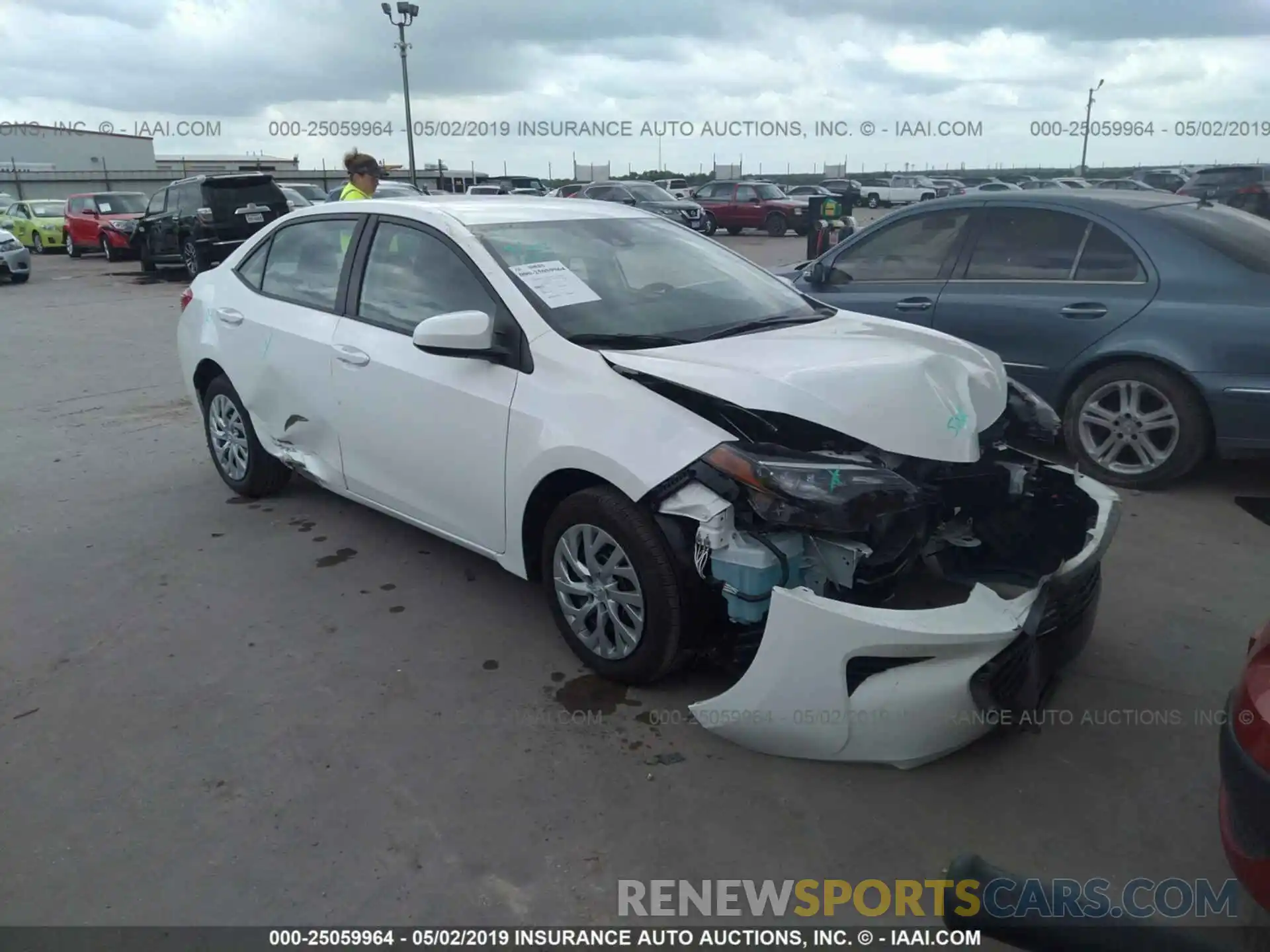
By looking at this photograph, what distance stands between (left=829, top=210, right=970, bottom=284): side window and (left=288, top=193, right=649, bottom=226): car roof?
222 cm

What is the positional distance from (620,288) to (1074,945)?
109 inches

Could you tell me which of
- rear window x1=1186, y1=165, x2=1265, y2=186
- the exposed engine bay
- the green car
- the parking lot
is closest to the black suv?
the green car

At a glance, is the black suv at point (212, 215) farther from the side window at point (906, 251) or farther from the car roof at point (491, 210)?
the car roof at point (491, 210)

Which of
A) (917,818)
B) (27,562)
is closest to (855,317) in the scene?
(917,818)

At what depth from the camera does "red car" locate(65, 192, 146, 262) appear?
21484mm

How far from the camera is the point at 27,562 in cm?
461

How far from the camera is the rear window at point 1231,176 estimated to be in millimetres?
17969

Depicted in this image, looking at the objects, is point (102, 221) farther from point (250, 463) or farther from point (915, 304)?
point (915, 304)

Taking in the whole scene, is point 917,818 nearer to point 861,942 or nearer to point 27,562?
point 861,942

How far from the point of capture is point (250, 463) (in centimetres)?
514

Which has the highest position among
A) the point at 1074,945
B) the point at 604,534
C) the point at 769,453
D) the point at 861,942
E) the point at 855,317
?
the point at 855,317

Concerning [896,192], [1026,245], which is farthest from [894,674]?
[896,192]

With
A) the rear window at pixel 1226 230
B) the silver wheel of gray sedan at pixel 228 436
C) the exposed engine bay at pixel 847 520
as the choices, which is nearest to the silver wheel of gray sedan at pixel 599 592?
the exposed engine bay at pixel 847 520

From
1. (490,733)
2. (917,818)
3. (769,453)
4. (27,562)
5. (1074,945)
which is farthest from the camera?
(27,562)
